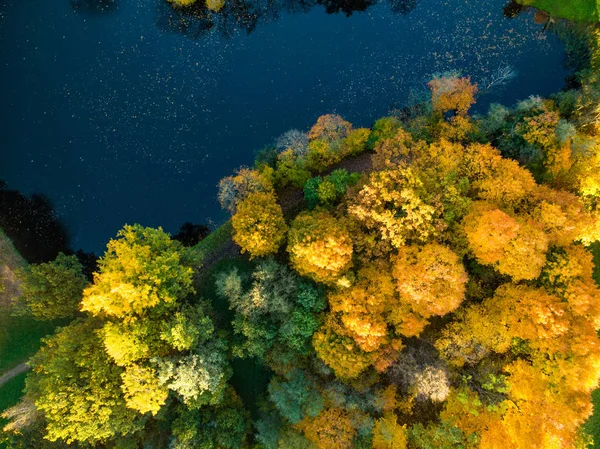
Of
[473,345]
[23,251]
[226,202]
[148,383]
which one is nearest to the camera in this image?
[148,383]

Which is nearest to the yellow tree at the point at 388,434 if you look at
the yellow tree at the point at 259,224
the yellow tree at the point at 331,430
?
the yellow tree at the point at 331,430

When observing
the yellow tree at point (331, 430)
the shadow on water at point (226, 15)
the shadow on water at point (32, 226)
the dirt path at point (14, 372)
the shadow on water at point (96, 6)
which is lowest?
the yellow tree at point (331, 430)

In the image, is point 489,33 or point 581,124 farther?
point 489,33

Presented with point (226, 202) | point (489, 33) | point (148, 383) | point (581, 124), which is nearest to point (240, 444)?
point (148, 383)

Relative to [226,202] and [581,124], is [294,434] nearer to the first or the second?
[226,202]

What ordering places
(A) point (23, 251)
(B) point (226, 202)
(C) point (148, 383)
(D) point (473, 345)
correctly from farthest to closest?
(A) point (23, 251) → (B) point (226, 202) → (D) point (473, 345) → (C) point (148, 383)

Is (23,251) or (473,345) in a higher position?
(23,251)

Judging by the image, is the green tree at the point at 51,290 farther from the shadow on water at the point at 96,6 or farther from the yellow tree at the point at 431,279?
the yellow tree at the point at 431,279
